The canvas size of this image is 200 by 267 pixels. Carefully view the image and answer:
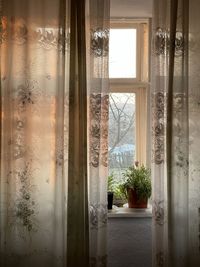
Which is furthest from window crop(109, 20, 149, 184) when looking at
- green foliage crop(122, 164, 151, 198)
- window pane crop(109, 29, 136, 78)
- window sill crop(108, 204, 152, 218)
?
window sill crop(108, 204, 152, 218)

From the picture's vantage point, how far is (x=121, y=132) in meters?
2.78

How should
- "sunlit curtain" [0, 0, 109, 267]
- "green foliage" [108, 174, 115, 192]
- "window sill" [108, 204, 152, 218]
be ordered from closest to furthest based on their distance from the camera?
"sunlit curtain" [0, 0, 109, 267] < "window sill" [108, 204, 152, 218] < "green foliage" [108, 174, 115, 192]

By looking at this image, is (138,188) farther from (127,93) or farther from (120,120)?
(127,93)

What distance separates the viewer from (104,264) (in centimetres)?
237

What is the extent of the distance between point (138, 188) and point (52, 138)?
706 millimetres

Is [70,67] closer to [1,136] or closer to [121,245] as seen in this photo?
[1,136]

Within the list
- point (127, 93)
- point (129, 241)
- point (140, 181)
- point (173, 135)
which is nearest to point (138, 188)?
point (140, 181)

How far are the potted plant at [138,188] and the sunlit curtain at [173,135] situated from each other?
253mm

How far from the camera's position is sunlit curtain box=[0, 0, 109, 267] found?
235 centimetres

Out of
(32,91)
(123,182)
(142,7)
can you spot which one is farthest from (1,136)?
(142,7)

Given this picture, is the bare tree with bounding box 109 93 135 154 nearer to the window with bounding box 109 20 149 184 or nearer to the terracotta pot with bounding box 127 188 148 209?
the window with bounding box 109 20 149 184

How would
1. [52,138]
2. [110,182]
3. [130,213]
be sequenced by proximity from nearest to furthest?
[52,138] → [130,213] → [110,182]

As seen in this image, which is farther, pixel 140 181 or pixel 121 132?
pixel 121 132

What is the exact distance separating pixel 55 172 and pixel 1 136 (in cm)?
40
